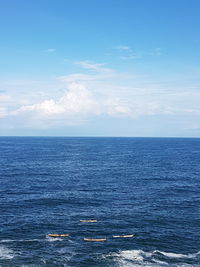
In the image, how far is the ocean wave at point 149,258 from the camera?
54188mm

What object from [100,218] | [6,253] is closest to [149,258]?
[100,218]

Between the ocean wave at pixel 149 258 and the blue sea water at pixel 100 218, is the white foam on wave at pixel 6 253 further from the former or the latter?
the ocean wave at pixel 149 258

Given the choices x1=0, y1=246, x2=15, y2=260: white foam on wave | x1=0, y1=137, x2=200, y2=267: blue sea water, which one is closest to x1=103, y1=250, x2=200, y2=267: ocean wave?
x1=0, y1=137, x2=200, y2=267: blue sea water

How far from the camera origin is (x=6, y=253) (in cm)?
5772

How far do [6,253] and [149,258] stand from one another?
3067cm

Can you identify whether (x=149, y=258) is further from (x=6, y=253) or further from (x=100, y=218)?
(x=6, y=253)

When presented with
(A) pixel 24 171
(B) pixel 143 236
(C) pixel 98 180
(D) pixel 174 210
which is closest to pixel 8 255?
(B) pixel 143 236

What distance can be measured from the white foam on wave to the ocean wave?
19.9 m

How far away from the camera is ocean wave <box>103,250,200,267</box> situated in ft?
178

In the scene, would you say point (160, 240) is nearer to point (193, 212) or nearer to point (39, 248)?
point (193, 212)

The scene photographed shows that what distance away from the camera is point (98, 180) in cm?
12912

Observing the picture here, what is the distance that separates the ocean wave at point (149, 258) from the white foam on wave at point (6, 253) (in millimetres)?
19945

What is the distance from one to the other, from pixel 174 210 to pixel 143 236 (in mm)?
22374

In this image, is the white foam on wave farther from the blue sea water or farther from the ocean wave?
the ocean wave
